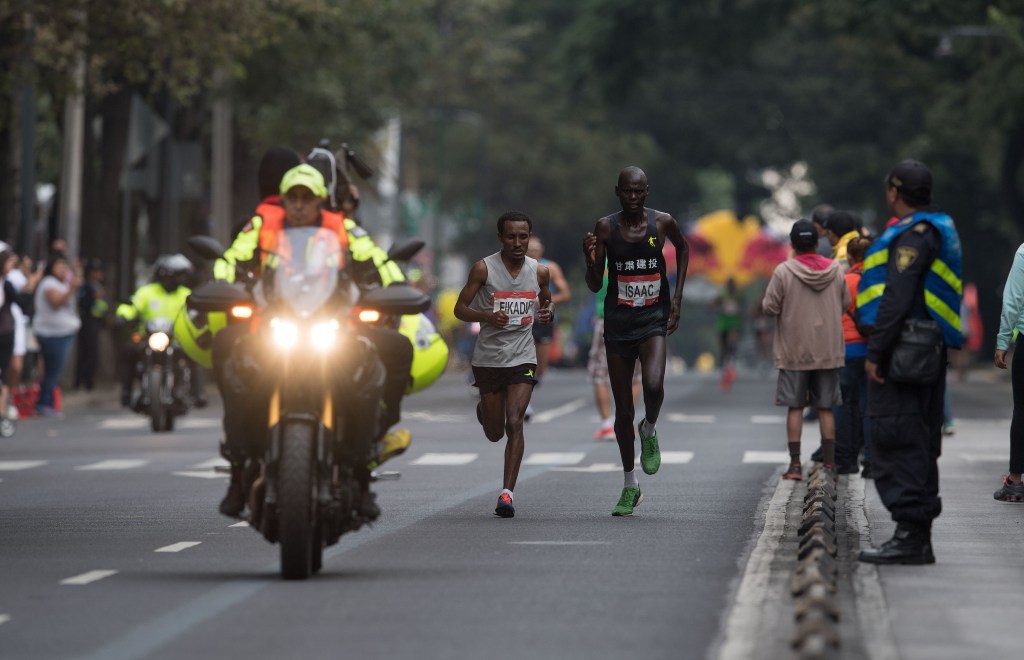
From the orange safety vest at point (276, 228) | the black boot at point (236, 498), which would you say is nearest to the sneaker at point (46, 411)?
the orange safety vest at point (276, 228)

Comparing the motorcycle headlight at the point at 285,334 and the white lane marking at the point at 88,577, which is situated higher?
→ the motorcycle headlight at the point at 285,334

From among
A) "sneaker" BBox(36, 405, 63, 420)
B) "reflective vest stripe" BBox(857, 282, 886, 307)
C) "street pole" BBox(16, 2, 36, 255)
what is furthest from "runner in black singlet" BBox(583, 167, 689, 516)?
"street pole" BBox(16, 2, 36, 255)

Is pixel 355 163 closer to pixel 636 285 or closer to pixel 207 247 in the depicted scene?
pixel 636 285

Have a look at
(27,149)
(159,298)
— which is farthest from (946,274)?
(27,149)

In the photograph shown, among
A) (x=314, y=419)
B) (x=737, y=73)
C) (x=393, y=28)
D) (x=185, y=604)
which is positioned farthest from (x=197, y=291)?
(x=737, y=73)

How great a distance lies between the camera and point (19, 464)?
19.3m

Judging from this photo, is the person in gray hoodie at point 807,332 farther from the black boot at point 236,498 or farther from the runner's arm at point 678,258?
the black boot at point 236,498

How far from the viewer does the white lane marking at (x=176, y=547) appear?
1161cm

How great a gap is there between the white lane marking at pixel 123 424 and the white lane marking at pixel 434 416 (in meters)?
3.02

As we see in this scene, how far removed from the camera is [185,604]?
9.34 metres

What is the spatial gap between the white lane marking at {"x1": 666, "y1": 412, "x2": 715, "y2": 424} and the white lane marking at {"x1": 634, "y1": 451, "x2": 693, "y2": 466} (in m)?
6.24

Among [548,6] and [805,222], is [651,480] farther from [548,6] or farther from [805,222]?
[548,6]

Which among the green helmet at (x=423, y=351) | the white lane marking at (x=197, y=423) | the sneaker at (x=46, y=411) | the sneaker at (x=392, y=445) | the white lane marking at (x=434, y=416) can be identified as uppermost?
the green helmet at (x=423, y=351)

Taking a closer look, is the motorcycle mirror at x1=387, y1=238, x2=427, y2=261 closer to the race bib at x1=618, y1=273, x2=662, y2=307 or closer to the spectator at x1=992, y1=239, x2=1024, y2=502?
the race bib at x1=618, y1=273, x2=662, y2=307
